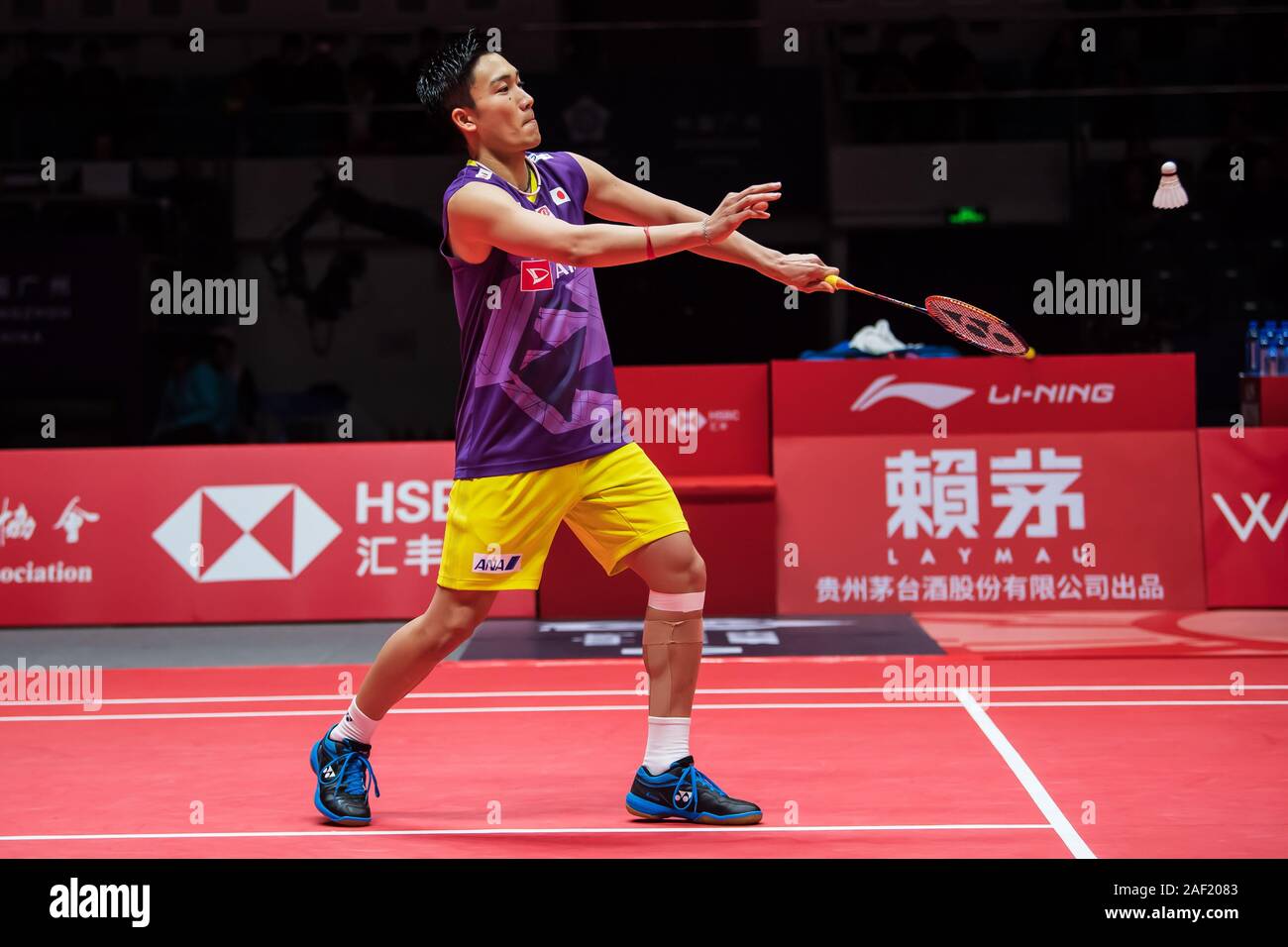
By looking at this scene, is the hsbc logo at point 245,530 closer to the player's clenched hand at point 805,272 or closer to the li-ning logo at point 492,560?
the li-ning logo at point 492,560

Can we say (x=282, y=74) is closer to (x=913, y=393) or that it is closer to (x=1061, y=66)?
(x=1061, y=66)

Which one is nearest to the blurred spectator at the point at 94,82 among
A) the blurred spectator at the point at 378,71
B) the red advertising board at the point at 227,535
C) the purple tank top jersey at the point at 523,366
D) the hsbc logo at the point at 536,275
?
the blurred spectator at the point at 378,71

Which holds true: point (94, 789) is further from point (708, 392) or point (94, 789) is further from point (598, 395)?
point (708, 392)

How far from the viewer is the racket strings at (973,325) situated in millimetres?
4020

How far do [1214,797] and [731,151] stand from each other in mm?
7281

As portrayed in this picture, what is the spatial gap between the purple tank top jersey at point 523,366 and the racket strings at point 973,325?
1025 millimetres

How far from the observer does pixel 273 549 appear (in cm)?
717

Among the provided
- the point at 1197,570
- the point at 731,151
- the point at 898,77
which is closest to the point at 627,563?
the point at 1197,570

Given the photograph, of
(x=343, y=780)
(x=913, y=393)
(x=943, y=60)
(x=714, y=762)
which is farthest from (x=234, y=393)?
(x=343, y=780)

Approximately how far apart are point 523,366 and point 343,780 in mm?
1093

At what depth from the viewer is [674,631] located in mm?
3521

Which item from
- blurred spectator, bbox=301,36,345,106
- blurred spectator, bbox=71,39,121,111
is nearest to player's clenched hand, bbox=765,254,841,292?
blurred spectator, bbox=301,36,345,106

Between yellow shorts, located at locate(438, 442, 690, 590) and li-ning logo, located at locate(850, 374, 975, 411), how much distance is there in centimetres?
374

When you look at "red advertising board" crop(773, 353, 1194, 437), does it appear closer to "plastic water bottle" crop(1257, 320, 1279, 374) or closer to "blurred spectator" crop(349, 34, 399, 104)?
"plastic water bottle" crop(1257, 320, 1279, 374)
